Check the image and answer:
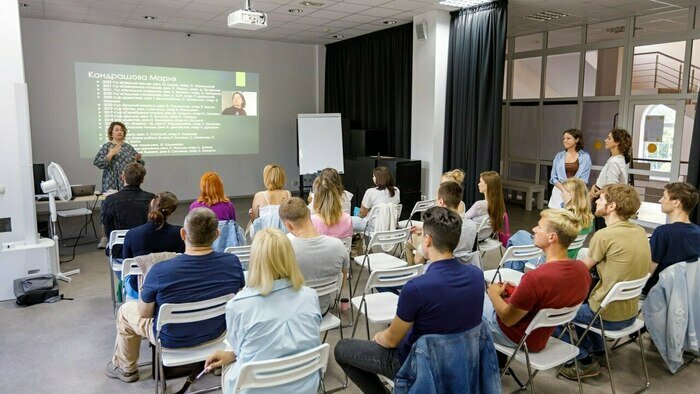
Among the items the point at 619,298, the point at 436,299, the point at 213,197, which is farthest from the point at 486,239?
the point at 436,299

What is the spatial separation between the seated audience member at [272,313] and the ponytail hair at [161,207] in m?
1.35

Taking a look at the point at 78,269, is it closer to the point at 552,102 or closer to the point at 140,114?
the point at 140,114

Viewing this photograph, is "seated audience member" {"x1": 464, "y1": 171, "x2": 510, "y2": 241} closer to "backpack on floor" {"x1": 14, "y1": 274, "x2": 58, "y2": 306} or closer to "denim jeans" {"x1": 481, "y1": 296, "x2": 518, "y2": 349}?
"denim jeans" {"x1": 481, "y1": 296, "x2": 518, "y2": 349}

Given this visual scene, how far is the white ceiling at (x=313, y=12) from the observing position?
22.3 ft

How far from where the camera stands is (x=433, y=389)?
200 centimetres

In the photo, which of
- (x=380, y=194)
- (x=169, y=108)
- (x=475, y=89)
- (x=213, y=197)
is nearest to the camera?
(x=213, y=197)

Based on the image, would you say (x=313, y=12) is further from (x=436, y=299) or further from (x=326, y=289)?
(x=436, y=299)

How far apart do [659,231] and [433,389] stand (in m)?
2.08

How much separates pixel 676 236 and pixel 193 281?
286cm

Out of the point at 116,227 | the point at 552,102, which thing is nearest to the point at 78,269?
the point at 116,227

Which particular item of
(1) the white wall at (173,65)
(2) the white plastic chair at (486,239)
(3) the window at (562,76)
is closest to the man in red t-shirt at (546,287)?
(2) the white plastic chair at (486,239)

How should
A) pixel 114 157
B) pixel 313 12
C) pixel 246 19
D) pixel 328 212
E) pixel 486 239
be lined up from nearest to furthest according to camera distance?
pixel 328 212
pixel 486 239
pixel 246 19
pixel 114 157
pixel 313 12

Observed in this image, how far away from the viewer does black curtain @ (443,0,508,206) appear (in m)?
6.91

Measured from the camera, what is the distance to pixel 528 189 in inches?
352
